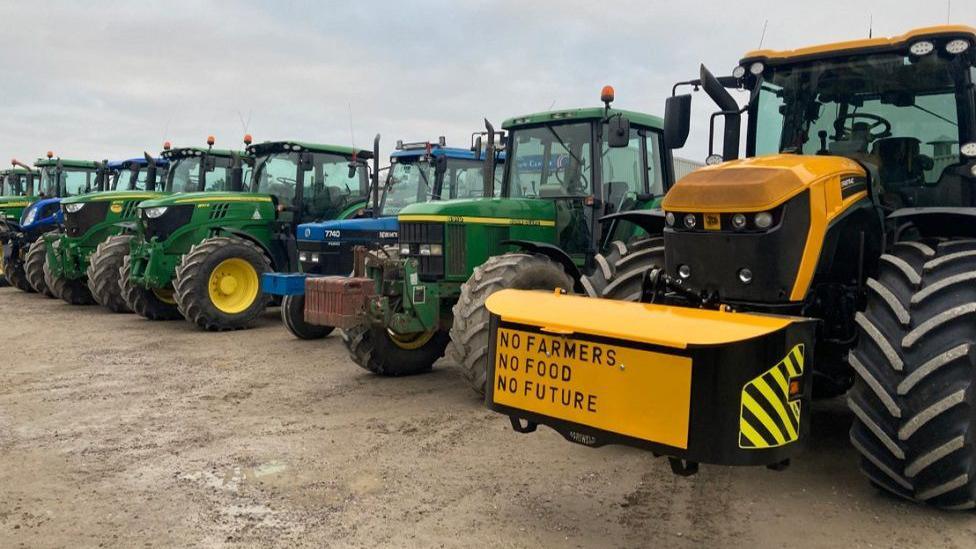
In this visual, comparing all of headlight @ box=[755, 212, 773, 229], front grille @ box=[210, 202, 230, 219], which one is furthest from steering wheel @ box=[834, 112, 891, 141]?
front grille @ box=[210, 202, 230, 219]

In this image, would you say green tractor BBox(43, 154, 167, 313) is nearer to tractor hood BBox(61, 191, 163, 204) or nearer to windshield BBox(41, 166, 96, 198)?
tractor hood BBox(61, 191, 163, 204)

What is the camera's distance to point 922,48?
4727 millimetres

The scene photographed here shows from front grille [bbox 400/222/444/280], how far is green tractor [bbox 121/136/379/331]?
14.5ft

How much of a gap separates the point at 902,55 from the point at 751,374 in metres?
2.86

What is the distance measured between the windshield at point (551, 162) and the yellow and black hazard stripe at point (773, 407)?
4.20 m

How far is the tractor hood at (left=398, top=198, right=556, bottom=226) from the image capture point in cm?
709

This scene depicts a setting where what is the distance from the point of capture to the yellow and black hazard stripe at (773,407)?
3.21 meters

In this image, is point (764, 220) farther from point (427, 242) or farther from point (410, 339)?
point (410, 339)

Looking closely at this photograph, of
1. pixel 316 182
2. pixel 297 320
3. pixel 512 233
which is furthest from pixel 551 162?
pixel 316 182

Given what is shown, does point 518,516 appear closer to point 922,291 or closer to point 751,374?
point 751,374

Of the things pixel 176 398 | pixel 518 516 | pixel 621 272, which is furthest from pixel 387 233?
pixel 518 516

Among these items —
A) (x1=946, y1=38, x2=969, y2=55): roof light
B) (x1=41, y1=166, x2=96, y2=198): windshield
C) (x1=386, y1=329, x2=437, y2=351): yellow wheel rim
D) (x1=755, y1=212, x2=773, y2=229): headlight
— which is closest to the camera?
(x1=755, y1=212, x2=773, y2=229): headlight

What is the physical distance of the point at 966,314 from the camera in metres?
3.67

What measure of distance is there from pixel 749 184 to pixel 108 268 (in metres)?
10.7
